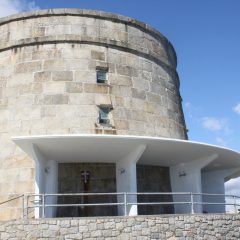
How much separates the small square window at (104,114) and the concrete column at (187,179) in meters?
3.26

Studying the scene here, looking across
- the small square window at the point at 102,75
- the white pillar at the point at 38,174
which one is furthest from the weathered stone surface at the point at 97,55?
the white pillar at the point at 38,174

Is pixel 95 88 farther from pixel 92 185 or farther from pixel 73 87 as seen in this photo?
pixel 92 185

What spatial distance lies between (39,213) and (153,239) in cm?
370

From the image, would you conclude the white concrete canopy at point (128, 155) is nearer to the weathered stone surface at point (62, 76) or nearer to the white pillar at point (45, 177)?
the white pillar at point (45, 177)

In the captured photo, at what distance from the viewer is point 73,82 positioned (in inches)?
626

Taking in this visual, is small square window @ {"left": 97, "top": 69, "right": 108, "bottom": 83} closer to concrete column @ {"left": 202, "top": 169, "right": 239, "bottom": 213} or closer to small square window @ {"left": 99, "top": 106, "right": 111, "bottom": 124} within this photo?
small square window @ {"left": 99, "top": 106, "right": 111, "bottom": 124}

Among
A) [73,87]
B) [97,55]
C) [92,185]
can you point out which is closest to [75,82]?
[73,87]

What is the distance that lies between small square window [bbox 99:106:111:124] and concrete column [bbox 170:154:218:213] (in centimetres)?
326

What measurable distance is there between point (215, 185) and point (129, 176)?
5.49m

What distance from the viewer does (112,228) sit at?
1128 cm

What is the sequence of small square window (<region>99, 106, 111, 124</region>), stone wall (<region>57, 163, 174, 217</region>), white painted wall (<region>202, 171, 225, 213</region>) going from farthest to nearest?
1. white painted wall (<region>202, 171, 225, 213</region>)
2. small square window (<region>99, 106, 111, 124</region>)
3. stone wall (<region>57, 163, 174, 217</region>)

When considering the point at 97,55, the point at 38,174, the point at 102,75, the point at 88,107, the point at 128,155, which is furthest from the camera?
the point at 97,55

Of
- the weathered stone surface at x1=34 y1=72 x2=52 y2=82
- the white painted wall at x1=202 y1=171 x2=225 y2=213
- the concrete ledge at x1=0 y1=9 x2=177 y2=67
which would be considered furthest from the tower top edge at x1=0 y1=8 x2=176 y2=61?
the white painted wall at x1=202 y1=171 x2=225 y2=213

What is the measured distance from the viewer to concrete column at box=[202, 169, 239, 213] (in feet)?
56.6
